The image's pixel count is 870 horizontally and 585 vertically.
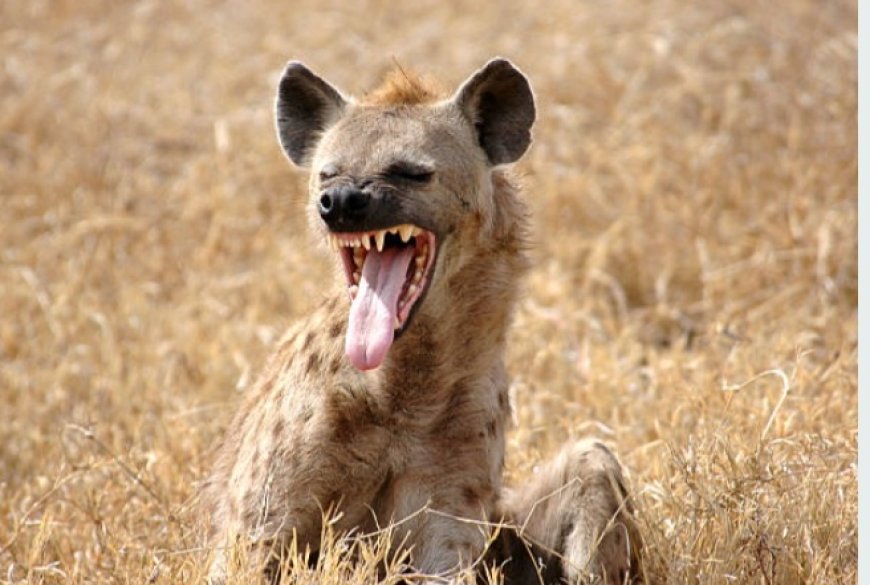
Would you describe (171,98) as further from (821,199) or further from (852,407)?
(852,407)

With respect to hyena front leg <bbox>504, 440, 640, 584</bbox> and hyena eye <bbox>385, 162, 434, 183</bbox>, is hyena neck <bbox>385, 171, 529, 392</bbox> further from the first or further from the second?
hyena front leg <bbox>504, 440, 640, 584</bbox>

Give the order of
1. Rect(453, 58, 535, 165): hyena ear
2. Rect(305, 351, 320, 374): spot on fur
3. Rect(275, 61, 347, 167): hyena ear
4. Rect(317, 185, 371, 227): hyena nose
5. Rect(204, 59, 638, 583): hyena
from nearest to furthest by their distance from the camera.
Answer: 1. Rect(317, 185, 371, 227): hyena nose
2. Rect(204, 59, 638, 583): hyena
3. Rect(305, 351, 320, 374): spot on fur
4. Rect(453, 58, 535, 165): hyena ear
5. Rect(275, 61, 347, 167): hyena ear

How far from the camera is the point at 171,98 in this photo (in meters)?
10.0

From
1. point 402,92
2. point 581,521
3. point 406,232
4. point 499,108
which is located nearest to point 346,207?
point 406,232

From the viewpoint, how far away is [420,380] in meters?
4.88

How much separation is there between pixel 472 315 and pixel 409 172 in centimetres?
45

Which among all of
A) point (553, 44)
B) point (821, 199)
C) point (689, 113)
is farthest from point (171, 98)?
point (821, 199)

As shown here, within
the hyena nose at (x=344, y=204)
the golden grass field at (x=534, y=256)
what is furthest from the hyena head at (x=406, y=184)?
the golden grass field at (x=534, y=256)

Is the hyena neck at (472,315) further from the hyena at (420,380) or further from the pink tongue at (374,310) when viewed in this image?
the pink tongue at (374,310)

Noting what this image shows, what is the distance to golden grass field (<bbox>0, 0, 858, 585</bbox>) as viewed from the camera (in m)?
5.34

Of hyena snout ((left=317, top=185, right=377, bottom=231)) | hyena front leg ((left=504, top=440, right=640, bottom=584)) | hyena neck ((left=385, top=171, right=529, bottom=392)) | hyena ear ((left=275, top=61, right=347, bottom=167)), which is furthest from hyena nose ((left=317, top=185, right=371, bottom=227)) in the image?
hyena front leg ((left=504, top=440, right=640, bottom=584))

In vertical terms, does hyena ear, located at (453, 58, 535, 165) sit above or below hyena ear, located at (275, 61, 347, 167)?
below

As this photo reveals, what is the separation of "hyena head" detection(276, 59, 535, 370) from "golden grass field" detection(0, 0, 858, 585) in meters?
0.32

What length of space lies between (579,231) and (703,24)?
1772mm
